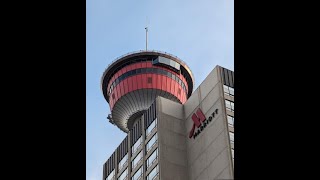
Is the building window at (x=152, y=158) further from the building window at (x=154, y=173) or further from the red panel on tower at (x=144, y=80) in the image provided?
the red panel on tower at (x=144, y=80)

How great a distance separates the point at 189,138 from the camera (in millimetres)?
95875

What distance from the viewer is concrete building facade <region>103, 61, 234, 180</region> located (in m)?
85.0

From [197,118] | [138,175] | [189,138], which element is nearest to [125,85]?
[138,175]

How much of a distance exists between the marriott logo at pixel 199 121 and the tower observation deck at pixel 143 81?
96.2ft

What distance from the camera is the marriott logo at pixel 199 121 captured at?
90025 millimetres

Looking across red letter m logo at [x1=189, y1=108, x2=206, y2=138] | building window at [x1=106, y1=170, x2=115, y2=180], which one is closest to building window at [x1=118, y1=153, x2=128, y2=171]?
building window at [x1=106, y1=170, x2=115, y2=180]

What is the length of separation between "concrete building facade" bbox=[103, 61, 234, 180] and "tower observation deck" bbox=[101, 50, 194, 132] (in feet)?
59.3

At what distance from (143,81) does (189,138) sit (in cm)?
3276

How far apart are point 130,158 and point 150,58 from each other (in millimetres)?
28808

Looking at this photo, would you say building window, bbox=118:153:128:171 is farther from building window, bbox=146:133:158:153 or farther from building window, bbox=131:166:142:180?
building window, bbox=146:133:158:153
